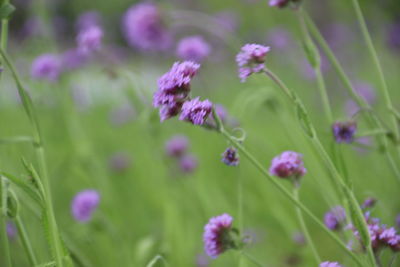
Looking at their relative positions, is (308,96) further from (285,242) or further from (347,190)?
(347,190)

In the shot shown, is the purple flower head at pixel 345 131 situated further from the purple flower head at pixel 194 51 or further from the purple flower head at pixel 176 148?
the purple flower head at pixel 176 148

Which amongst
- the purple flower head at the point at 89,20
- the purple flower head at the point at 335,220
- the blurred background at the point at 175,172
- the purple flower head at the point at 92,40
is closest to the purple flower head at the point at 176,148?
the blurred background at the point at 175,172

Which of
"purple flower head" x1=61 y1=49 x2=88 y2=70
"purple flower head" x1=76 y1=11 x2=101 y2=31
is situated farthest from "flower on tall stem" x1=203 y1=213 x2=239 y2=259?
"purple flower head" x1=76 y1=11 x2=101 y2=31

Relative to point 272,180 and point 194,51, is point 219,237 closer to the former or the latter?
point 272,180

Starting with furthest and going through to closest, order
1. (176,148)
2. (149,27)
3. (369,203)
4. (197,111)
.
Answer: (176,148)
(149,27)
(369,203)
(197,111)

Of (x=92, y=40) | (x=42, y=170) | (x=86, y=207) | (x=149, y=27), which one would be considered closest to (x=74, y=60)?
(x=149, y=27)
